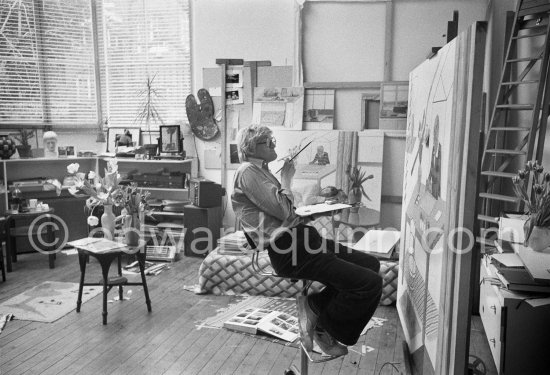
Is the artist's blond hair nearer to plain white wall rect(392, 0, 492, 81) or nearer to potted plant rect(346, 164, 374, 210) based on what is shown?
potted plant rect(346, 164, 374, 210)

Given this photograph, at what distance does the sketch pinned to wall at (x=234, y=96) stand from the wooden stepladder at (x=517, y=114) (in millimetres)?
3020

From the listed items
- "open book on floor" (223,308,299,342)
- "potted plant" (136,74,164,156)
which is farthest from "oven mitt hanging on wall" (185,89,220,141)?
"open book on floor" (223,308,299,342)

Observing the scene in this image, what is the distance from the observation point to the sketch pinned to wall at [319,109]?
5.58 m

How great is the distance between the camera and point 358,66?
18.0 ft

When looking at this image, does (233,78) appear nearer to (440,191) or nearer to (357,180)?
(357,180)

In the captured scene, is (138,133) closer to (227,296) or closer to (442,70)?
(227,296)

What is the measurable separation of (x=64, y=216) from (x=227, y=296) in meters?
2.68

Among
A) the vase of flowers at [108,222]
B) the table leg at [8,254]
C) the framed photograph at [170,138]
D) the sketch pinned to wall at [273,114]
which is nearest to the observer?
the vase of flowers at [108,222]

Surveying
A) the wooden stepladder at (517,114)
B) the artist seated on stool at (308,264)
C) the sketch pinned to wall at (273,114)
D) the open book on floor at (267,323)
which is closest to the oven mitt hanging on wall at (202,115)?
the sketch pinned to wall at (273,114)

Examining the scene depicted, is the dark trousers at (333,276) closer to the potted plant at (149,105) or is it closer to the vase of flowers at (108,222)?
the vase of flowers at (108,222)

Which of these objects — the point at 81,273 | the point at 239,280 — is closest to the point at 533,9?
the point at 239,280

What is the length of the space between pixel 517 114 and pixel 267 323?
277 cm

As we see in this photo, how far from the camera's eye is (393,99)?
532 centimetres

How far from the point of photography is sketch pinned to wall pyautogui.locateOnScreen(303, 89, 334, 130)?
558 cm
